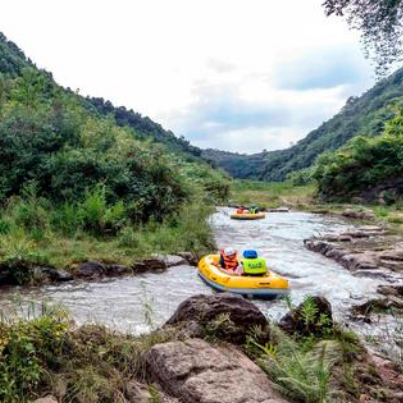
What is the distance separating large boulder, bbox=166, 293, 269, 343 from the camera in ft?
14.0

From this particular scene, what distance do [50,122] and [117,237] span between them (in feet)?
19.2

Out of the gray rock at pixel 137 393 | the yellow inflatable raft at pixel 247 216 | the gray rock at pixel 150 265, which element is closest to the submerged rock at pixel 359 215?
the yellow inflatable raft at pixel 247 216

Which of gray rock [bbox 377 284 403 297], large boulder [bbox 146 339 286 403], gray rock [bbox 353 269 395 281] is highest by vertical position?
large boulder [bbox 146 339 286 403]

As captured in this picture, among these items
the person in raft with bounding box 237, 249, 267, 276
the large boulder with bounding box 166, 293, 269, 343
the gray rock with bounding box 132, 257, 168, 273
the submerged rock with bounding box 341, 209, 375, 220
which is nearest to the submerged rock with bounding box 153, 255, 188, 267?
the gray rock with bounding box 132, 257, 168, 273

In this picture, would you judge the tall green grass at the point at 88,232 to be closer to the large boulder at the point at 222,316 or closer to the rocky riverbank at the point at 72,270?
the rocky riverbank at the point at 72,270

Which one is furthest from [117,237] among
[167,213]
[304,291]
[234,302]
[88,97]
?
[88,97]

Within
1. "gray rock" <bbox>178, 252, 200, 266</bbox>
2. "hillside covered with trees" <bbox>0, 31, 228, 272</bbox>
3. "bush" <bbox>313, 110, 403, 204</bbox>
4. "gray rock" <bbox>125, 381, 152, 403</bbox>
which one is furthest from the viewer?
"bush" <bbox>313, 110, 403, 204</bbox>

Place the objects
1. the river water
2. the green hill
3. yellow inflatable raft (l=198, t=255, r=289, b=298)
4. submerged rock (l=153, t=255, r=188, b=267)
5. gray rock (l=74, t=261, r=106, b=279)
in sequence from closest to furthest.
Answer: the river water → yellow inflatable raft (l=198, t=255, r=289, b=298) → gray rock (l=74, t=261, r=106, b=279) → submerged rock (l=153, t=255, r=188, b=267) → the green hill

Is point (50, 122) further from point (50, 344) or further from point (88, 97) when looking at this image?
point (88, 97)

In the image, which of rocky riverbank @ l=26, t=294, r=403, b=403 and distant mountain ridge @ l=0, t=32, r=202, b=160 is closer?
rocky riverbank @ l=26, t=294, r=403, b=403

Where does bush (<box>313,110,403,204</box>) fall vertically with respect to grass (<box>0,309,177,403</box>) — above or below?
above

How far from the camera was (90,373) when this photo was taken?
11.2ft

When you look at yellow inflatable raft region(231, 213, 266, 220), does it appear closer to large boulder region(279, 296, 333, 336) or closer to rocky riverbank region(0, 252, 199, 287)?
rocky riverbank region(0, 252, 199, 287)

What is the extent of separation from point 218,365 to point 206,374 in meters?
0.19
